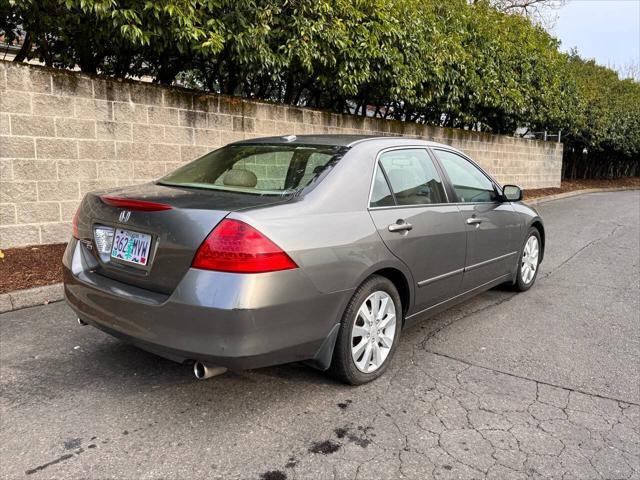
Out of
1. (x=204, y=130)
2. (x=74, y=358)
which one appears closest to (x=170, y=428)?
(x=74, y=358)

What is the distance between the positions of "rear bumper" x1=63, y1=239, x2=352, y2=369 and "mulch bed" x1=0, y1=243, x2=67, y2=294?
2.39 meters

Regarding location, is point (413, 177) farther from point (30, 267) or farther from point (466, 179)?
point (30, 267)

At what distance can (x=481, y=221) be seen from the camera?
4.34m

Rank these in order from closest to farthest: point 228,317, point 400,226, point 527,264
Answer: point 228,317
point 400,226
point 527,264

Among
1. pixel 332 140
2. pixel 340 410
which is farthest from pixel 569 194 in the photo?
pixel 340 410

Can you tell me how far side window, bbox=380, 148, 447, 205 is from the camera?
3.60 metres

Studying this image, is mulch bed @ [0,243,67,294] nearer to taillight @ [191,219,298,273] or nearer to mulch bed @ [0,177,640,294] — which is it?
mulch bed @ [0,177,640,294]

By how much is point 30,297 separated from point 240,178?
262cm

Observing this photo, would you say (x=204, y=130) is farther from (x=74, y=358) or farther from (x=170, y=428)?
(x=170, y=428)

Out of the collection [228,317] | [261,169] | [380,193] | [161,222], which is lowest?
[228,317]

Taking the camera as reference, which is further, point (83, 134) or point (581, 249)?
point (581, 249)

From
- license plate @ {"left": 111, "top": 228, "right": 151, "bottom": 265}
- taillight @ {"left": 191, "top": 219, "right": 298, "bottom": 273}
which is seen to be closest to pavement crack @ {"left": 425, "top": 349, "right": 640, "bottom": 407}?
taillight @ {"left": 191, "top": 219, "right": 298, "bottom": 273}

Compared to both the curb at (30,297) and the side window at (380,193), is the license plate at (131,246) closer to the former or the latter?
the side window at (380,193)

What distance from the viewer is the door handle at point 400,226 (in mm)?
3333
